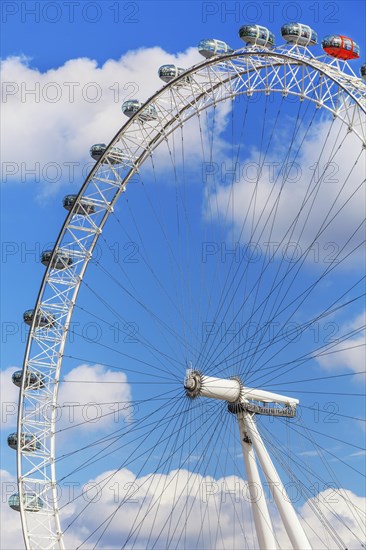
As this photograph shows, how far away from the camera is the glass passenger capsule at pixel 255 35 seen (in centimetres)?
6034

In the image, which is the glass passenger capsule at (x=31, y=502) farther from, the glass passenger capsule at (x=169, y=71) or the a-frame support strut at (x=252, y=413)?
the glass passenger capsule at (x=169, y=71)

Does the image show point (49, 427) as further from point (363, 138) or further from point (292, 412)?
point (363, 138)

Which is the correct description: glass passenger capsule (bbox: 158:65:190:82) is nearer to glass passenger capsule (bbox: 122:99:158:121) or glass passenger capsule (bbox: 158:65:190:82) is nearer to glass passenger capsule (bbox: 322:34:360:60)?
glass passenger capsule (bbox: 122:99:158:121)

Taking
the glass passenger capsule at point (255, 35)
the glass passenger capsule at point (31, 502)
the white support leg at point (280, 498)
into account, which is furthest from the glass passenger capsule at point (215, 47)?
the glass passenger capsule at point (31, 502)

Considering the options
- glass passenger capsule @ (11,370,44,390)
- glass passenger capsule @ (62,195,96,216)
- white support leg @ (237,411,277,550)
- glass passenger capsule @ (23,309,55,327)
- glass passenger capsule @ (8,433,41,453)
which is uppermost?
glass passenger capsule @ (62,195,96,216)

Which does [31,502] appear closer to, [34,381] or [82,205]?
[34,381]

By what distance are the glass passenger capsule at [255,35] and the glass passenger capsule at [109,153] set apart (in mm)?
10769

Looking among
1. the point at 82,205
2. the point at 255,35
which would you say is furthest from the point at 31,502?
the point at 255,35

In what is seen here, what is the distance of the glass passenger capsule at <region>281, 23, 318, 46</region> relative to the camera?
58812 millimetres

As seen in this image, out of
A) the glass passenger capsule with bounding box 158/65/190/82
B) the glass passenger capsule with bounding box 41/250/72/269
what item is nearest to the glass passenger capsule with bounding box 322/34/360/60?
the glass passenger capsule with bounding box 158/65/190/82

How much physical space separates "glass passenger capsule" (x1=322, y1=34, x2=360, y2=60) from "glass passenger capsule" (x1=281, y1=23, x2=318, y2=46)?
4.75ft

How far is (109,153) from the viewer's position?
227 feet

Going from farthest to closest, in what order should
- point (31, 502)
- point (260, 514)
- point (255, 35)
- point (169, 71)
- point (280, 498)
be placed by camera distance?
1. point (31, 502)
2. point (169, 71)
3. point (255, 35)
4. point (260, 514)
5. point (280, 498)

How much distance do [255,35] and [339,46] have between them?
4.27 m
